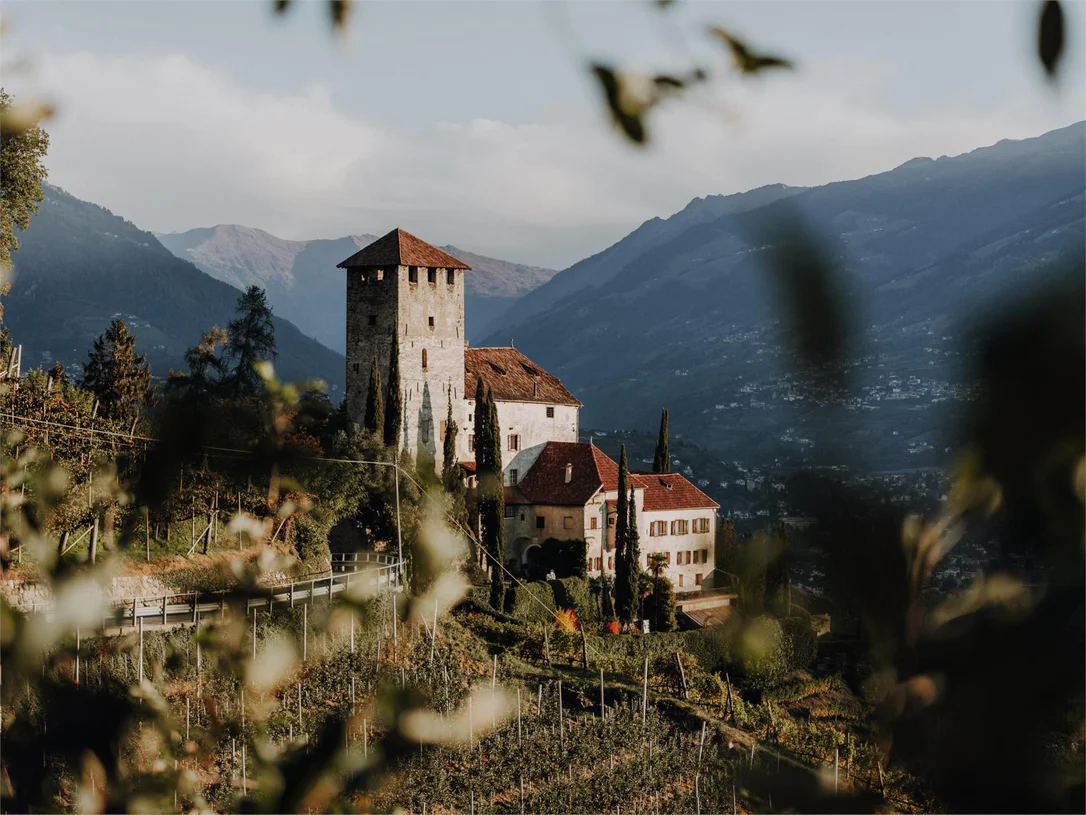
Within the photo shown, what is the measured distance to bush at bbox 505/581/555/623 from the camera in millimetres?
40719

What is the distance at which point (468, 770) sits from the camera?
21.4 metres

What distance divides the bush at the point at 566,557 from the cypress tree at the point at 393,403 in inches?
299

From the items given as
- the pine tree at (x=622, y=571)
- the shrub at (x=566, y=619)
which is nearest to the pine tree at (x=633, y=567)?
the pine tree at (x=622, y=571)

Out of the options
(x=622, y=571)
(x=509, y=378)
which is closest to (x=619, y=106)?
(x=622, y=571)

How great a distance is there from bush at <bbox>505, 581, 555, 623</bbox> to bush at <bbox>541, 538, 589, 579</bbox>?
3.43 metres

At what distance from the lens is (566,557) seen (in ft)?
153

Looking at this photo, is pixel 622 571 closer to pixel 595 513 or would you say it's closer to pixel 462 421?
pixel 595 513

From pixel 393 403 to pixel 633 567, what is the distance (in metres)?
10.8

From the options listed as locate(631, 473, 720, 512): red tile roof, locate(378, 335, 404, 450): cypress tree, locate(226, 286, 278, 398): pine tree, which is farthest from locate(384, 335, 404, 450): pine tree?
locate(631, 473, 720, 512): red tile roof

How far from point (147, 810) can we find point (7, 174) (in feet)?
96.7

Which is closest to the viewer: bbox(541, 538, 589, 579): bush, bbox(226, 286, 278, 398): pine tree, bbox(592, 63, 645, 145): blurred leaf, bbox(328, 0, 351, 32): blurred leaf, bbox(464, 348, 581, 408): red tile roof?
bbox(592, 63, 645, 145): blurred leaf

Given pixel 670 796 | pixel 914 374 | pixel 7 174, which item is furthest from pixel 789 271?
pixel 7 174

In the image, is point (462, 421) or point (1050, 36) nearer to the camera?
point (1050, 36)

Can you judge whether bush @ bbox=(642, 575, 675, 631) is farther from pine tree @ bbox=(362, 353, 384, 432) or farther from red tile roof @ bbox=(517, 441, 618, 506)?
pine tree @ bbox=(362, 353, 384, 432)
